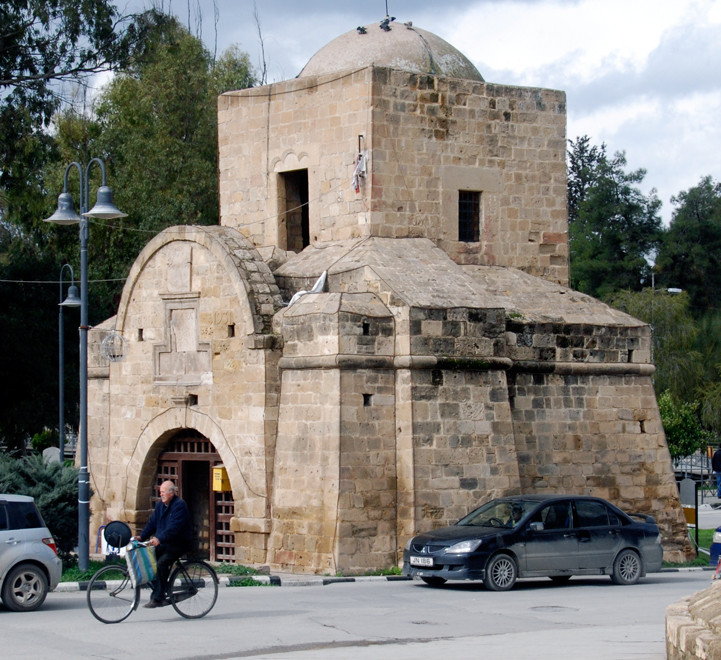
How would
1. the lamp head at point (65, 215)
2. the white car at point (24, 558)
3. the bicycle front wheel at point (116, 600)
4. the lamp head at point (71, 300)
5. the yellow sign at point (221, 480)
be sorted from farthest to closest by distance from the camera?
the lamp head at point (71, 300) → the yellow sign at point (221, 480) → the lamp head at point (65, 215) → the white car at point (24, 558) → the bicycle front wheel at point (116, 600)

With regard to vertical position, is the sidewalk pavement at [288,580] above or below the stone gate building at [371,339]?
below

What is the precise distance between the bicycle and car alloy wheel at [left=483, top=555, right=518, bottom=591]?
3.91m

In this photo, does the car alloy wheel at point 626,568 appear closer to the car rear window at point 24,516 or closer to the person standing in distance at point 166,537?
the person standing in distance at point 166,537

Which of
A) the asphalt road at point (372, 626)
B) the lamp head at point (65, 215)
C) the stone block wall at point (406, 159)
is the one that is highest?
the stone block wall at point (406, 159)

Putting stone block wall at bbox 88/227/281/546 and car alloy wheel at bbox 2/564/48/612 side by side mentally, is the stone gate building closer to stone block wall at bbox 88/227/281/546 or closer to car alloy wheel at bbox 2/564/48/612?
stone block wall at bbox 88/227/281/546

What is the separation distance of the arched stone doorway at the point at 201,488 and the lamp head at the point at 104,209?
4.82m

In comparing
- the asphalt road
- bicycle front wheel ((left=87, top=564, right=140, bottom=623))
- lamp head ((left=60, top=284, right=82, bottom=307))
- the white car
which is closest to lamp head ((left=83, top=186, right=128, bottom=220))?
the white car

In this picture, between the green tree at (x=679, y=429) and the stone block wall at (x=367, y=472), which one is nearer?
the stone block wall at (x=367, y=472)

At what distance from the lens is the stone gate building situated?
18.5 m

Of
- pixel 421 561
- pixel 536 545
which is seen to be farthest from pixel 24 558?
pixel 536 545

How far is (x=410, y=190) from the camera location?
68.4 ft

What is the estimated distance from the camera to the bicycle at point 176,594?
12.8 metres

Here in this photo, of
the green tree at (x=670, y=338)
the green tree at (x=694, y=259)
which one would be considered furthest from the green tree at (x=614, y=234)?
the green tree at (x=670, y=338)

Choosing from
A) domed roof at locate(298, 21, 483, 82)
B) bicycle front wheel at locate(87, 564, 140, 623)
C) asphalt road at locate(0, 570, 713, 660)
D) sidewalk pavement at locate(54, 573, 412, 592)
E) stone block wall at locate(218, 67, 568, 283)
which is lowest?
sidewalk pavement at locate(54, 573, 412, 592)
